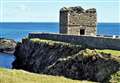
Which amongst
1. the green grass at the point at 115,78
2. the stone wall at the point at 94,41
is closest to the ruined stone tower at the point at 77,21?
the stone wall at the point at 94,41

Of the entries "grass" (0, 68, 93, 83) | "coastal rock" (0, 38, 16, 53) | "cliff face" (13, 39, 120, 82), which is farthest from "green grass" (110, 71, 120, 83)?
"coastal rock" (0, 38, 16, 53)

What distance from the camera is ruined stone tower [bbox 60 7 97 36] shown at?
68.6 meters

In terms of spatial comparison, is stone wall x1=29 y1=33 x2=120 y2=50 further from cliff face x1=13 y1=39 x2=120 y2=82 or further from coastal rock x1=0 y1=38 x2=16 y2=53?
coastal rock x1=0 y1=38 x2=16 y2=53

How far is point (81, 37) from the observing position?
183 feet

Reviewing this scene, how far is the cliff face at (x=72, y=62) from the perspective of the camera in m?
42.7

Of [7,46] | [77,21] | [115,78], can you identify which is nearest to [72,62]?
[115,78]

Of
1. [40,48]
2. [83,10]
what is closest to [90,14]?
[83,10]

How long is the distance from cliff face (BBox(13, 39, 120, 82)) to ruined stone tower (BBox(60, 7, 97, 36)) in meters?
4.43

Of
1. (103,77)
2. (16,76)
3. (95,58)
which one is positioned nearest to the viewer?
(16,76)

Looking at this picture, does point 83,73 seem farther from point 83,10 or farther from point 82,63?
point 83,10

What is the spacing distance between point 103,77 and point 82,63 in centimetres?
515

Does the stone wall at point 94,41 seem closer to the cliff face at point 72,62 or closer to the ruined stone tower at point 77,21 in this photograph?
the cliff face at point 72,62

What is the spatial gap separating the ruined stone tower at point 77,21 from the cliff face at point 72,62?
443 centimetres

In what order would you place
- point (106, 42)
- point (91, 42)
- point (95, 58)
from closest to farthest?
1. point (95, 58)
2. point (106, 42)
3. point (91, 42)
